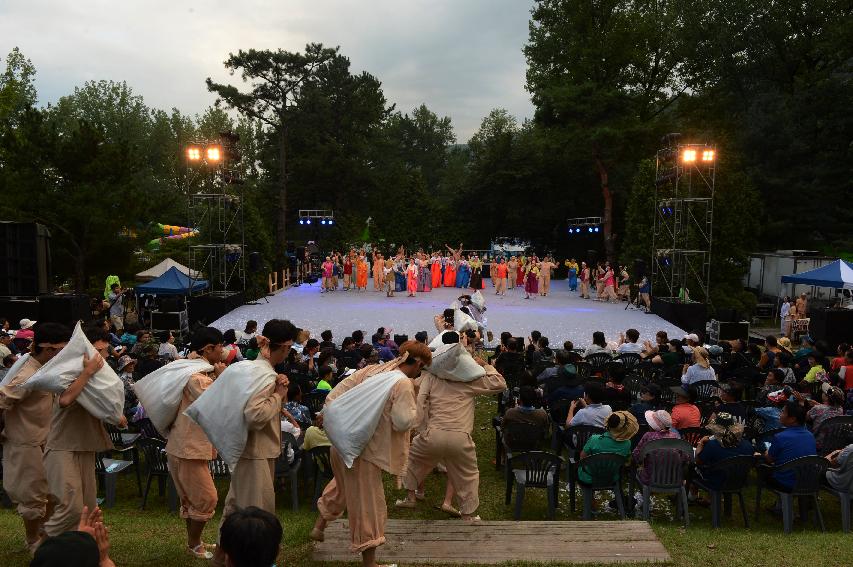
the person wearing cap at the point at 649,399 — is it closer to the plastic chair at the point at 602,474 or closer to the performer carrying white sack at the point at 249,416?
the plastic chair at the point at 602,474

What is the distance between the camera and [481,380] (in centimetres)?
564

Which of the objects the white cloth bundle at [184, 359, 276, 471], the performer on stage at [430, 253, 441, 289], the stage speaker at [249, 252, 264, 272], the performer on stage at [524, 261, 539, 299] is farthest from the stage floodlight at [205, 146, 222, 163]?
the white cloth bundle at [184, 359, 276, 471]

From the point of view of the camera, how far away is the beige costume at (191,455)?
15.0 ft

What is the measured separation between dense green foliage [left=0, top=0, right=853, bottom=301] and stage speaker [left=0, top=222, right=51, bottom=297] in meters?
8.39

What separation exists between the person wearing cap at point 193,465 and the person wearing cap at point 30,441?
3.23 feet

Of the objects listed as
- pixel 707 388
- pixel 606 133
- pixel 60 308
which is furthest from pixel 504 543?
pixel 606 133

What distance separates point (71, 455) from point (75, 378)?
591mm

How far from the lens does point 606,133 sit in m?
31.8

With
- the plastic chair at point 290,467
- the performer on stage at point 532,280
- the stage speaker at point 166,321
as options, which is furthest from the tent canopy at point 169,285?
the plastic chair at point 290,467

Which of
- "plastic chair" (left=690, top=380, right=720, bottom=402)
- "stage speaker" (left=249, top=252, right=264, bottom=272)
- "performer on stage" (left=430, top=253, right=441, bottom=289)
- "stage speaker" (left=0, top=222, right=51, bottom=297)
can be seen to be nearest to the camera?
"plastic chair" (left=690, top=380, right=720, bottom=402)

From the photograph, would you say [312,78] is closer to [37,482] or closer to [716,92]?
[716,92]

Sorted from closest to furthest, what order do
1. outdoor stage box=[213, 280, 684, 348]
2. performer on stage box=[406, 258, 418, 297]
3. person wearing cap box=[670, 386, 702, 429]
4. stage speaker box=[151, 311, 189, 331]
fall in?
person wearing cap box=[670, 386, 702, 429] → stage speaker box=[151, 311, 189, 331] → outdoor stage box=[213, 280, 684, 348] → performer on stage box=[406, 258, 418, 297]

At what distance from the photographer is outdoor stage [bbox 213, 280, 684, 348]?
17500 mm

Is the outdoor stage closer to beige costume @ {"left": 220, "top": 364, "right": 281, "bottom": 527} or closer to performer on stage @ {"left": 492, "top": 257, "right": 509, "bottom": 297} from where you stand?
performer on stage @ {"left": 492, "top": 257, "right": 509, "bottom": 297}
